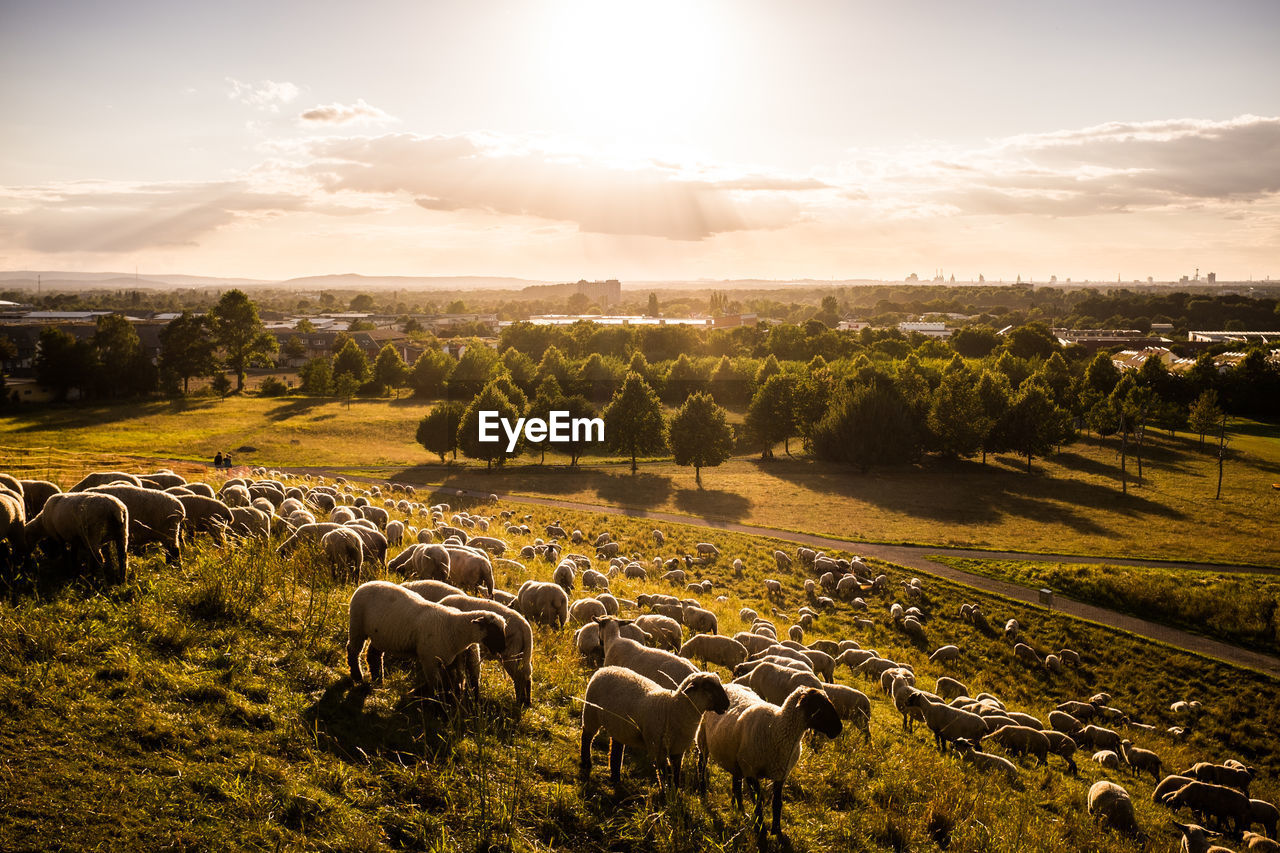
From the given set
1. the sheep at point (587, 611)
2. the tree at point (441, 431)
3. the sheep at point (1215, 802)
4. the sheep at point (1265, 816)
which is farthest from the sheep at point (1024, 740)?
the tree at point (441, 431)

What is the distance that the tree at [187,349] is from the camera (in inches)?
4006

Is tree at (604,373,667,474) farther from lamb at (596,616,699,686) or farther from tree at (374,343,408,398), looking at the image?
lamb at (596,616,699,686)

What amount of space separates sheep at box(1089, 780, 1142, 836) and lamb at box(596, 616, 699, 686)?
929cm

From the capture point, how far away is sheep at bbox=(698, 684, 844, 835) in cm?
844

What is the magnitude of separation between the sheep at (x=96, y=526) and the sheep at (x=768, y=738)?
10587mm

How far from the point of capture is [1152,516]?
183ft

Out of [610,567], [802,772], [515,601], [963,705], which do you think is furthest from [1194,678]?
[515,601]

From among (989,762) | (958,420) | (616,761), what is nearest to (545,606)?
(616,761)

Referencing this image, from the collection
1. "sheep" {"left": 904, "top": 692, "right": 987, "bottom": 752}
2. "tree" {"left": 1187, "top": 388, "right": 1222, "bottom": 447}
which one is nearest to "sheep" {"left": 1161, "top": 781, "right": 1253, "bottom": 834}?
"sheep" {"left": 904, "top": 692, "right": 987, "bottom": 752}

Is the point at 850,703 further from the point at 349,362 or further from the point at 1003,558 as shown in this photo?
the point at 349,362

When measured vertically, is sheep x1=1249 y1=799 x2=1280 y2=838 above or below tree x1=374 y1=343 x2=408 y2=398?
below

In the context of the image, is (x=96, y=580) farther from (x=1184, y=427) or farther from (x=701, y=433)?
(x=1184, y=427)

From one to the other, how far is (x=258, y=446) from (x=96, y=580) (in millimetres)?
65413

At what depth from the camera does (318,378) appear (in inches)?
4331
